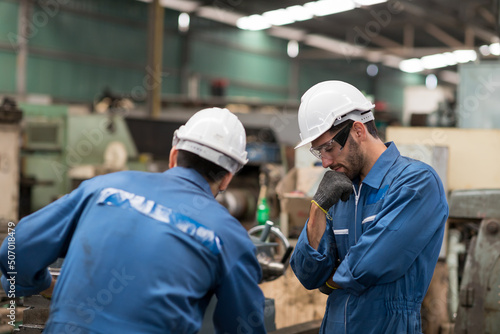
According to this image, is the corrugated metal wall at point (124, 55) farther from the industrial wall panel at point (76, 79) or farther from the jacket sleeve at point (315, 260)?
the jacket sleeve at point (315, 260)

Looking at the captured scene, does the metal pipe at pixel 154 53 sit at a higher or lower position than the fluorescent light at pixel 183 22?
lower

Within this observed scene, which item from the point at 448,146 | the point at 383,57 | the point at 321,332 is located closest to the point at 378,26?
the point at 383,57

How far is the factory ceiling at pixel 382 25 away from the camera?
938 centimetres

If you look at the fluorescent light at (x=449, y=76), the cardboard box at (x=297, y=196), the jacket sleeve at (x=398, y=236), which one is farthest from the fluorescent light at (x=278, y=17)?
the jacket sleeve at (x=398, y=236)

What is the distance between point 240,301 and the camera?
1.17 metres

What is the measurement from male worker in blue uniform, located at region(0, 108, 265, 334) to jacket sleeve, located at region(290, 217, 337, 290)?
351 mm

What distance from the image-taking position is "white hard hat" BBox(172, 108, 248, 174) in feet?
4.09

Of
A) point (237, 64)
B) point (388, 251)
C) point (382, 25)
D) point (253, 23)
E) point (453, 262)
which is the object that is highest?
point (253, 23)

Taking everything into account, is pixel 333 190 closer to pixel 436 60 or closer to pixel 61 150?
pixel 61 150

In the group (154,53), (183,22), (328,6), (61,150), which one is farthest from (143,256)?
(183,22)

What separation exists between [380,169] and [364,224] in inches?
6.0

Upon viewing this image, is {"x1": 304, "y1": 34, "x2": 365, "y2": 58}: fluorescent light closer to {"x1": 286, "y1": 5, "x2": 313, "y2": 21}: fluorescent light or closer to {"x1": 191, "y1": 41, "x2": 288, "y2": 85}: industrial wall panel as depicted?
{"x1": 191, "y1": 41, "x2": 288, "y2": 85}: industrial wall panel

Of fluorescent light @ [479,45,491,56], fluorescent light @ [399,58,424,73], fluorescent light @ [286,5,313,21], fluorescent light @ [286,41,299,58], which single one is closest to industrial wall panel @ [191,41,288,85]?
fluorescent light @ [286,41,299,58]

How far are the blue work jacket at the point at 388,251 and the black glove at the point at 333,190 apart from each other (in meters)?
0.05
